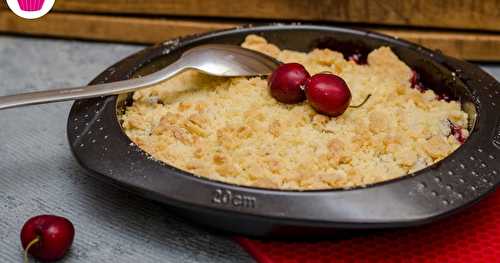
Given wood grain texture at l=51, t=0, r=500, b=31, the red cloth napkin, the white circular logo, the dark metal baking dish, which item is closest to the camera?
the dark metal baking dish

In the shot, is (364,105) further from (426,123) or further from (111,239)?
(111,239)

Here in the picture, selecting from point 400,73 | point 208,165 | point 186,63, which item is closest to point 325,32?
point 400,73

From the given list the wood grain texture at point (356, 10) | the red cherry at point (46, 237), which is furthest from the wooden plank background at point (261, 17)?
the red cherry at point (46, 237)

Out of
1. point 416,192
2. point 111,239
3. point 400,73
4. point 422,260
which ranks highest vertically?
point 400,73

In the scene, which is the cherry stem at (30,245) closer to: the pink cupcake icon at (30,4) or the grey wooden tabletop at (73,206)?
the grey wooden tabletop at (73,206)

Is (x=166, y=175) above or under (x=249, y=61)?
under

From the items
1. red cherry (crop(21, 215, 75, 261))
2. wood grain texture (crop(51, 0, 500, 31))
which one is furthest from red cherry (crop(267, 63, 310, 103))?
wood grain texture (crop(51, 0, 500, 31))

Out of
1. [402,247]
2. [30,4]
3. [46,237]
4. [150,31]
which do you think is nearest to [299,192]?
[402,247]

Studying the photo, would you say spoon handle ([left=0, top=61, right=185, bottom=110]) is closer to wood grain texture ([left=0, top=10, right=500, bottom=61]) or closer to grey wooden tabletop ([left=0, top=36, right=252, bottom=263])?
grey wooden tabletop ([left=0, top=36, right=252, bottom=263])
